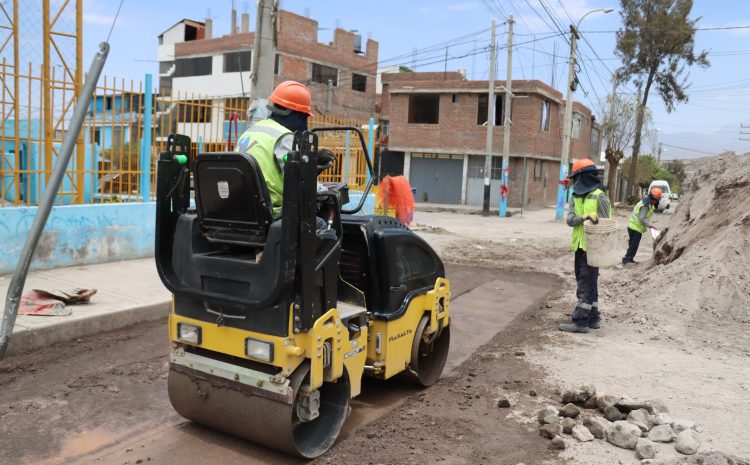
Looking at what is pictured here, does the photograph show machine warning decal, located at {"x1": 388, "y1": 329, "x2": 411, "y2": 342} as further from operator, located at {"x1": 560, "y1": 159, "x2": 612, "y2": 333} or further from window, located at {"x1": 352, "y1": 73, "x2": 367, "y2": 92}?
window, located at {"x1": 352, "y1": 73, "x2": 367, "y2": 92}

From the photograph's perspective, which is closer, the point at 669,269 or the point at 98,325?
the point at 98,325

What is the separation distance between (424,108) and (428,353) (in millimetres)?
29363

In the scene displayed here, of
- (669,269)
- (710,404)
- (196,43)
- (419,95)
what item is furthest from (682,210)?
(196,43)

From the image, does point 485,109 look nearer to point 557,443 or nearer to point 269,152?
point 557,443

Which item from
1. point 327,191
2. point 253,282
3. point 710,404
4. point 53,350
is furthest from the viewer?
point 53,350

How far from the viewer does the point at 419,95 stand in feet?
108

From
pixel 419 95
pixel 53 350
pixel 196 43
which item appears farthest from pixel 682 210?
pixel 196 43

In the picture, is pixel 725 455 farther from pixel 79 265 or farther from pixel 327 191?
pixel 79 265

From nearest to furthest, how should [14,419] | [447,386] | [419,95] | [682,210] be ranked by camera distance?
[14,419] → [447,386] → [682,210] → [419,95]

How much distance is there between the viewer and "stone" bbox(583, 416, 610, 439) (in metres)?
3.94

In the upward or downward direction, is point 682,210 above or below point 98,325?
above

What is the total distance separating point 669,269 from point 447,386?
16.2ft

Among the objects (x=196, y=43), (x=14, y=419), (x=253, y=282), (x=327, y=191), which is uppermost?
(x=196, y=43)

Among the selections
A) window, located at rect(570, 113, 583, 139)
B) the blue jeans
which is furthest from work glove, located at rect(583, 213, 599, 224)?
window, located at rect(570, 113, 583, 139)
